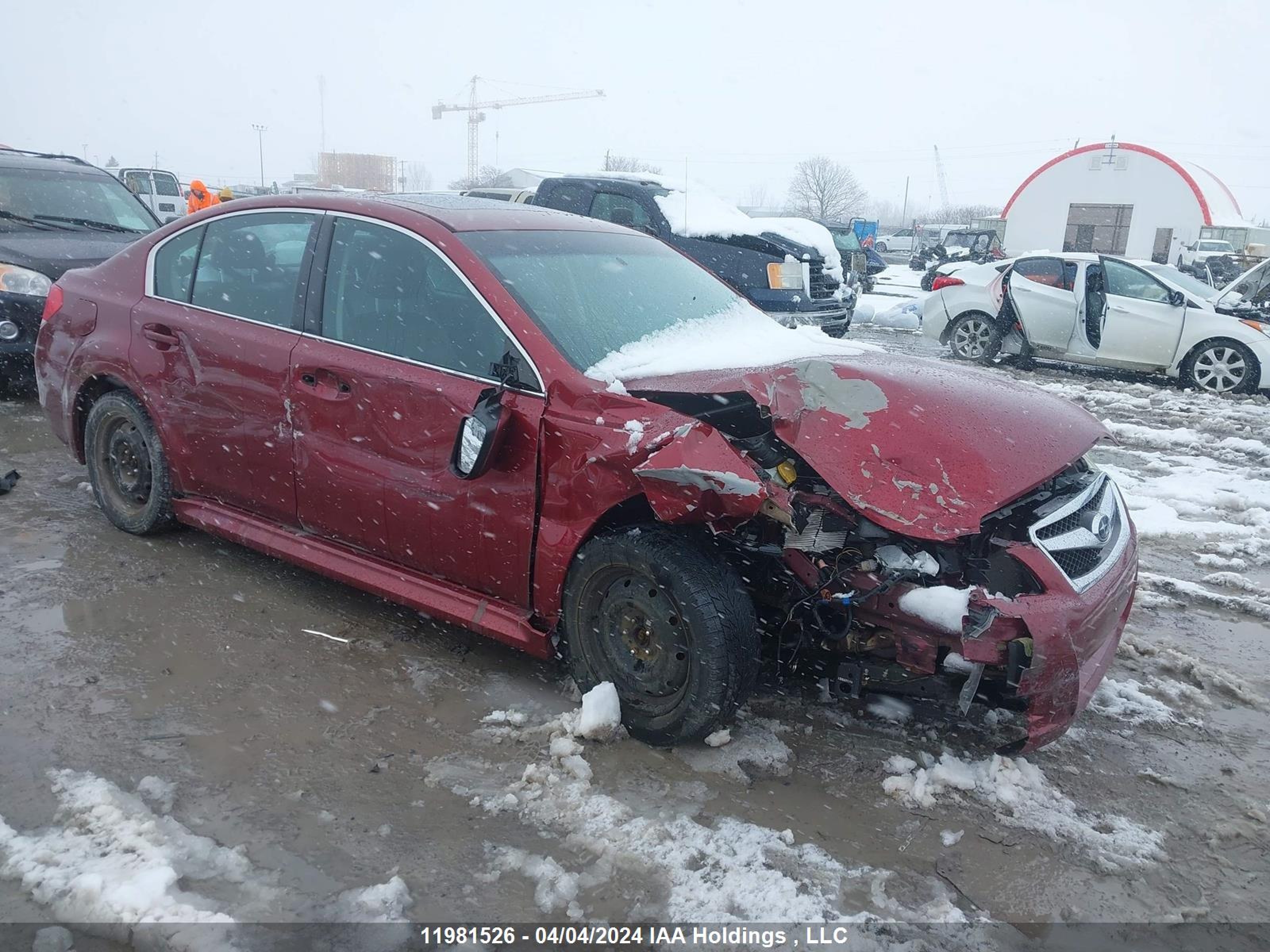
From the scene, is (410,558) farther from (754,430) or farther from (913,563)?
(913,563)

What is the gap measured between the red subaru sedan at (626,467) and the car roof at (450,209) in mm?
20

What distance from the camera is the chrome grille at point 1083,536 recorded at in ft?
9.13

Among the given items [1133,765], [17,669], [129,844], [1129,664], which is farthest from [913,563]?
[17,669]

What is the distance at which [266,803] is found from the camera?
2.70 metres

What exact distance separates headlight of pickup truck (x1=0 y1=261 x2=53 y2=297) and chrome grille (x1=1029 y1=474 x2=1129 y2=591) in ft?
22.0

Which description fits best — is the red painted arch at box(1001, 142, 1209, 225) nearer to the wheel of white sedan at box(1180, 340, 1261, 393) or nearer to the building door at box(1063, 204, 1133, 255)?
the building door at box(1063, 204, 1133, 255)

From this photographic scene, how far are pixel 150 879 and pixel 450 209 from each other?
255 centimetres

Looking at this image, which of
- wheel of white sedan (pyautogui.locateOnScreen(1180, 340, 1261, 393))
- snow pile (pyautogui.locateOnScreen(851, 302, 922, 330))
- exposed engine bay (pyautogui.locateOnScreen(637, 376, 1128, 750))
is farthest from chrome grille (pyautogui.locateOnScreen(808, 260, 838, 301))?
exposed engine bay (pyautogui.locateOnScreen(637, 376, 1128, 750))

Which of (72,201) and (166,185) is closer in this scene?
(72,201)

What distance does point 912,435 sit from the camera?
2846 mm

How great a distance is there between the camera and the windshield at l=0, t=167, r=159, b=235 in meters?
7.68

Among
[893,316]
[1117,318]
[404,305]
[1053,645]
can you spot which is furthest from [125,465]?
[893,316]

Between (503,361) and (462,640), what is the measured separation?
1221 mm

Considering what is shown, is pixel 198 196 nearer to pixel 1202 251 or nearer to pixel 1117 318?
pixel 1117 318
